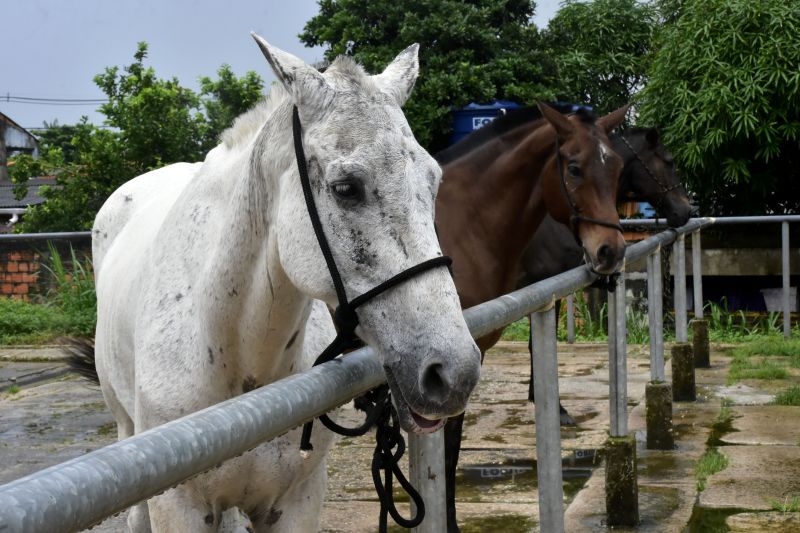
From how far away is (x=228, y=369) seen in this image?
2467 millimetres

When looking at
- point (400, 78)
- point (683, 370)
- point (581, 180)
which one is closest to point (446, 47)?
point (683, 370)

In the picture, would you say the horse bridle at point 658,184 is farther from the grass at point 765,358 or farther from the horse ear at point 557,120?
the horse ear at point 557,120

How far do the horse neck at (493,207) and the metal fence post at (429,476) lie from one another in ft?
8.99

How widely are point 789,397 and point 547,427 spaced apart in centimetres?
444

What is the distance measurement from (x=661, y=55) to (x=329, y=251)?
10.6 meters

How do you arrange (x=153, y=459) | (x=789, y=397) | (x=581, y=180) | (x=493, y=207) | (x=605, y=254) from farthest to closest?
(x=789, y=397) → (x=581, y=180) → (x=493, y=207) → (x=605, y=254) → (x=153, y=459)

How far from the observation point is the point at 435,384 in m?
1.78

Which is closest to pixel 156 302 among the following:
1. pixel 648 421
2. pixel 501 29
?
pixel 648 421

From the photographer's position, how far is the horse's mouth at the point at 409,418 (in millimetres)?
1816

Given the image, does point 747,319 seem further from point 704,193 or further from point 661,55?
point 661,55

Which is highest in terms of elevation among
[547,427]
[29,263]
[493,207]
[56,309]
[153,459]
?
[493,207]

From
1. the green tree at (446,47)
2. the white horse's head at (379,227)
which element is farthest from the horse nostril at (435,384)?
the green tree at (446,47)

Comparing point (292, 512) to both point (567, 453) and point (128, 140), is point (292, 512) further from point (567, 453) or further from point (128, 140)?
point (128, 140)

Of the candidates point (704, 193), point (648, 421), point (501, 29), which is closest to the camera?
point (648, 421)
